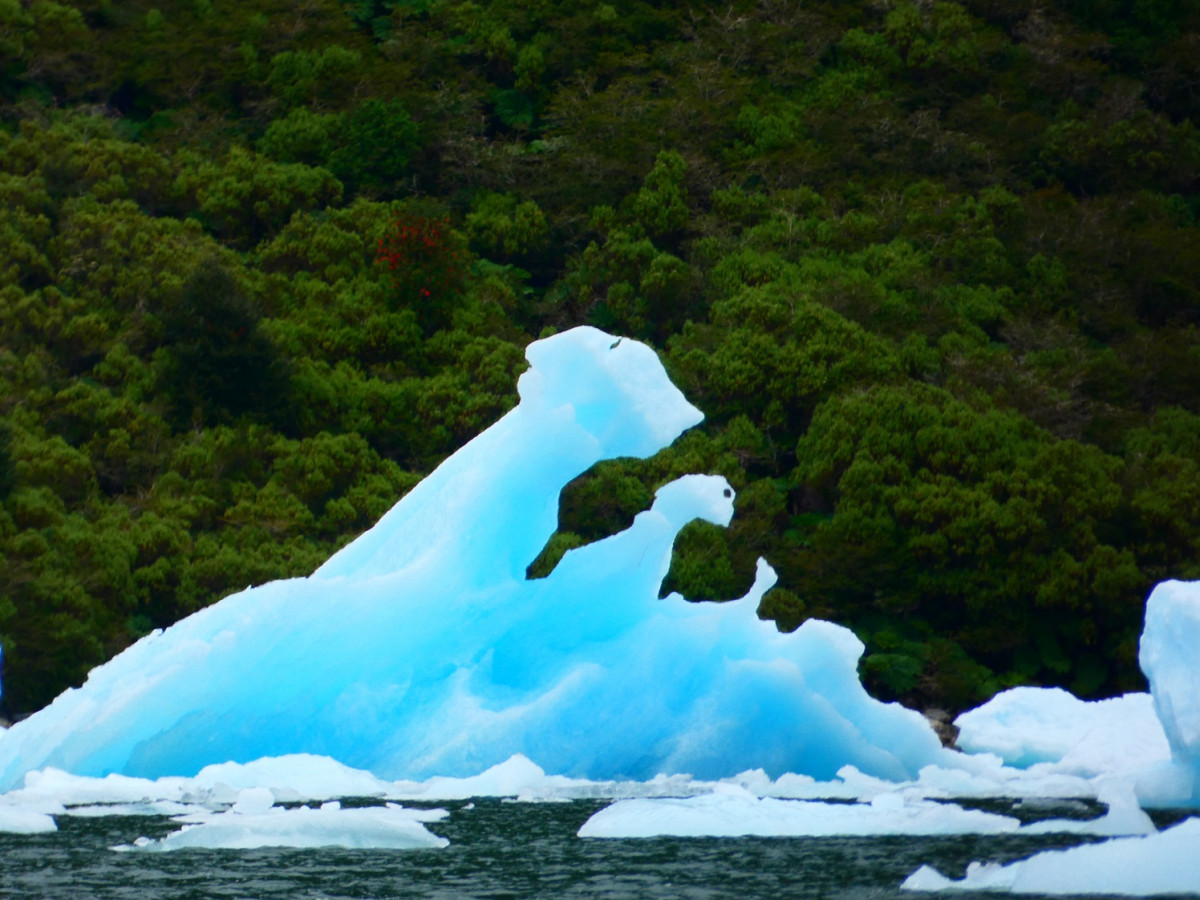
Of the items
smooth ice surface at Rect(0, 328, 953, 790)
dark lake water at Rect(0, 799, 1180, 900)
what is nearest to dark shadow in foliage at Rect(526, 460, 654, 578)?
smooth ice surface at Rect(0, 328, 953, 790)

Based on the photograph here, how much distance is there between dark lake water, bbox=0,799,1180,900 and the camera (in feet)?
25.9

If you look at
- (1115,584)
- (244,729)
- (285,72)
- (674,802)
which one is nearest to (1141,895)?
(674,802)

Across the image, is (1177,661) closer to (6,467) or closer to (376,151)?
(6,467)

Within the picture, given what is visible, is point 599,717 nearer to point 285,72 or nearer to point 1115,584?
point 1115,584

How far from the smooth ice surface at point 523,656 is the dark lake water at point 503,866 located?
7.28 ft

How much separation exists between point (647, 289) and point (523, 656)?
1426 cm

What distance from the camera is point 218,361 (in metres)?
24.6

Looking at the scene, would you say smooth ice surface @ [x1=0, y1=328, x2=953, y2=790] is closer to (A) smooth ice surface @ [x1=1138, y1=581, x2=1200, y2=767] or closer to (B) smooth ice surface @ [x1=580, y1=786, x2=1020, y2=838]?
(A) smooth ice surface @ [x1=1138, y1=581, x2=1200, y2=767]

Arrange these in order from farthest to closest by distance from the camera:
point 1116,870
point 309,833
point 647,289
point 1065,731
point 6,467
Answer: point 647,289, point 6,467, point 1065,731, point 309,833, point 1116,870

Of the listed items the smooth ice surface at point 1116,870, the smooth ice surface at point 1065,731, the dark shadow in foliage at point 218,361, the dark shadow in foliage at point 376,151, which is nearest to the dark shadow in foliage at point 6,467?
the dark shadow in foliage at point 218,361

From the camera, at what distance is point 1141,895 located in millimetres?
7398

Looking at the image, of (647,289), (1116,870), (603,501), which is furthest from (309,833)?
(647,289)

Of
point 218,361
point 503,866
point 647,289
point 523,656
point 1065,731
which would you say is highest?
point 647,289

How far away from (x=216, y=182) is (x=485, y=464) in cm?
1815
